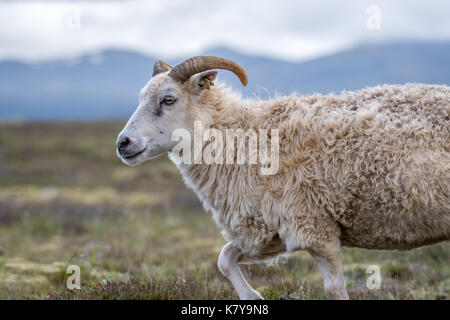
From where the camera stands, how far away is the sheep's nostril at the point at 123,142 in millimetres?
5958

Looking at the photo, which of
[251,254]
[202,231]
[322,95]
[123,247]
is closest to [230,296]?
[251,254]

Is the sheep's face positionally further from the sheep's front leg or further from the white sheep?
the sheep's front leg

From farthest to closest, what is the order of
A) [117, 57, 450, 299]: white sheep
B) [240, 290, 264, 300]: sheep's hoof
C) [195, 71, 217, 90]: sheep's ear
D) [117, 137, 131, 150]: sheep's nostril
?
[195, 71, 217, 90]: sheep's ear < [240, 290, 264, 300]: sheep's hoof < [117, 137, 131, 150]: sheep's nostril < [117, 57, 450, 299]: white sheep

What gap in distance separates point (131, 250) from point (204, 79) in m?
6.16

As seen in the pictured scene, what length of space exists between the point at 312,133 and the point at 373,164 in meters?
0.80

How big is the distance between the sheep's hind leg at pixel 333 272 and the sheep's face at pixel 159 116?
226 centimetres

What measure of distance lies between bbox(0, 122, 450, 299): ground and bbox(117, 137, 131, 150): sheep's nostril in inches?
74.4

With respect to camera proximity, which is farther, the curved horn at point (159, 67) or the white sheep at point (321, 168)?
the curved horn at point (159, 67)

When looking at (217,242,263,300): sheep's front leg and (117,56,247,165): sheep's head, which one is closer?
(117,56,247,165): sheep's head

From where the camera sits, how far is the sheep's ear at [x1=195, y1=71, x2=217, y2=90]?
637 centimetres

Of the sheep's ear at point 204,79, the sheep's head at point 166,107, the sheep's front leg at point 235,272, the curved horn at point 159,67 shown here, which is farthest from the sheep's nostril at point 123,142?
the sheep's front leg at point 235,272

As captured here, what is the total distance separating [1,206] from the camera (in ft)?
67.9

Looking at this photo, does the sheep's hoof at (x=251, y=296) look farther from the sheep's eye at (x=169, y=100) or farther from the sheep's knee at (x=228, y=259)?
the sheep's eye at (x=169, y=100)

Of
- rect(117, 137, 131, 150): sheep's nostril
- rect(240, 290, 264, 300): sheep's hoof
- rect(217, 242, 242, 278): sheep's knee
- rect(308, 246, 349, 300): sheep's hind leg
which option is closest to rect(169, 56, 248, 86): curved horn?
rect(117, 137, 131, 150): sheep's nostril
